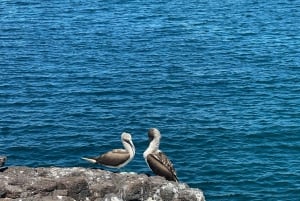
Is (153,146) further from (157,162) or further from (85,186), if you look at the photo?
(85,186)

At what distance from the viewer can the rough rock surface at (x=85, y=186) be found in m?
24.9

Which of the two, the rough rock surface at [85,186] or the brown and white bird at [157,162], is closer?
the rough rock surface at [85,186]

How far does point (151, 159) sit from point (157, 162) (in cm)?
46

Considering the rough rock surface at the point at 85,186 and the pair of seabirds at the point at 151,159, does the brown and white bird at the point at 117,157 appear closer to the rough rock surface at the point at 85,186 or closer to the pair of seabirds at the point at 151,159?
the pair of seabirds at the point at 151,159

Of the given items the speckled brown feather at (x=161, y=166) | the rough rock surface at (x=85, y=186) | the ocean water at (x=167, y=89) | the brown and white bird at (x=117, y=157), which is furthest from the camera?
the ocean water at (x=167, y=89)

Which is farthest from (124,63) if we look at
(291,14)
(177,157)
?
(291,14)

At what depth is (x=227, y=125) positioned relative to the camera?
8406 centimetres

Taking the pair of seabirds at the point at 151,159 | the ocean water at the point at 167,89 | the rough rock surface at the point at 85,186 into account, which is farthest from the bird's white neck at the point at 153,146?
the ocean water at the point at 167,89

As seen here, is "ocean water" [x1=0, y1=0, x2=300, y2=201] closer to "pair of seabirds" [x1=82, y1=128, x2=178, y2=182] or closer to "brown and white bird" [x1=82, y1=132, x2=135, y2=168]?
"pair of seabirds" [x1=82, y1=128, x2=178, y2=182]

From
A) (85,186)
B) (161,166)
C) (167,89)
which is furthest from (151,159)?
(167,89)

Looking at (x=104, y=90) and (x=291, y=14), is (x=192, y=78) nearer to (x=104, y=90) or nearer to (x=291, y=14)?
(x=104, y=90)

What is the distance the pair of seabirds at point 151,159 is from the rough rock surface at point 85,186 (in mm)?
2037

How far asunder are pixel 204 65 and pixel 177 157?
39.0 meters

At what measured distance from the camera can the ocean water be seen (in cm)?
7331
